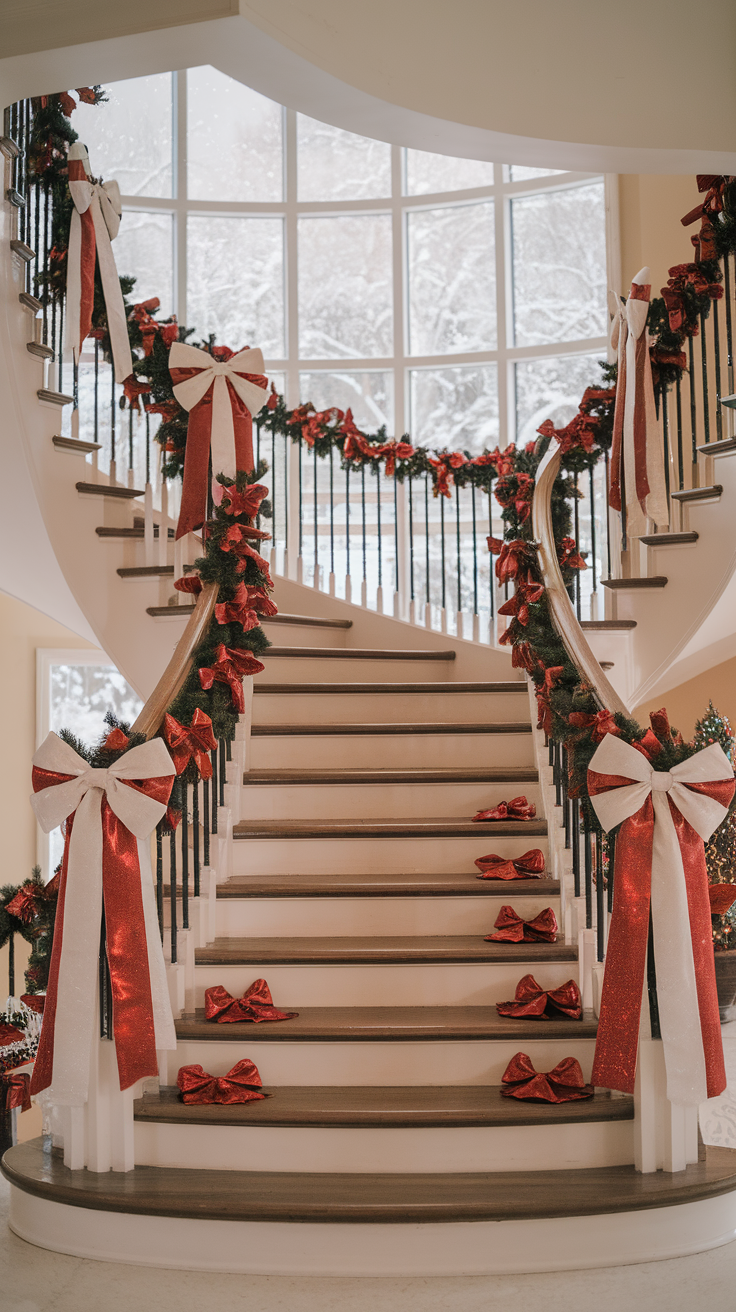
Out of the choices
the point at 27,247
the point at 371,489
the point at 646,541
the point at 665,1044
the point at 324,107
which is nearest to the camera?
the point at 665,1044

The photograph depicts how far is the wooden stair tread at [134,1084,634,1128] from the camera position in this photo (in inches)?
115

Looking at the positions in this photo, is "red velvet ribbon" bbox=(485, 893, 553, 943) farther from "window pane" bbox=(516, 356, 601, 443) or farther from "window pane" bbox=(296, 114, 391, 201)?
"window pane" bbox=(296, 114, 391, 201)

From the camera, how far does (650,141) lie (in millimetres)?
3322

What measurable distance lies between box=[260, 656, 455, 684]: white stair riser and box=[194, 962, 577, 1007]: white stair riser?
1.52m

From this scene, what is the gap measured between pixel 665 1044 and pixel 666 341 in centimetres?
335

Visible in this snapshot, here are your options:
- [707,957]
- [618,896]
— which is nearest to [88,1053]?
[618,896]

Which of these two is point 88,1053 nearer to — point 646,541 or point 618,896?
point 618,896

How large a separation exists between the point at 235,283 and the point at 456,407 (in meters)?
1.68

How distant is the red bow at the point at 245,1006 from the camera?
3287 millimetres

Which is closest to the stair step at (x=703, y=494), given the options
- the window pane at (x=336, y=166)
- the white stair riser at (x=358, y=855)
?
the white stair riser at (x=358, y=855)

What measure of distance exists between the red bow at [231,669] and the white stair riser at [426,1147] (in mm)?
1337

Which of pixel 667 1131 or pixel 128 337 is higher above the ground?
pixel 128 337

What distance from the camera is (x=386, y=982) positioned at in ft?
11.3

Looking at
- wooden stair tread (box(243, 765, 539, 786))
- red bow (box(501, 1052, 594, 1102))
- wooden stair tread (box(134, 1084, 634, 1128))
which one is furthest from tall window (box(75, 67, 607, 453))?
wooden stair tread (box(134, 1084, 634, 1128))
